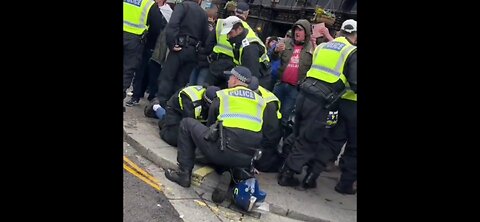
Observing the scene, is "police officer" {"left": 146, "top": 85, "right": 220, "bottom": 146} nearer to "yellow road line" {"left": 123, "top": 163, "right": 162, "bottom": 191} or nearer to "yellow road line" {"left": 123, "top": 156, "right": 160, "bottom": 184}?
"yellow road line" {"left": 123, "top": 156, "right": 160, "bottom": 184}

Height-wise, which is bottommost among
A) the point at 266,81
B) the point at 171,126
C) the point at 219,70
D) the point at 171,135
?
the point at 171,135

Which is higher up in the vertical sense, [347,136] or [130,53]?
[130,53]

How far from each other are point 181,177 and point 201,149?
14.5 inches

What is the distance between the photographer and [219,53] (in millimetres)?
6547

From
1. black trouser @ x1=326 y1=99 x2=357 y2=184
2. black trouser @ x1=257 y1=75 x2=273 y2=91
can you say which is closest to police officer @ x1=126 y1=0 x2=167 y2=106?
black trouser @ x1=257 y1=75 x2=273 y2=91

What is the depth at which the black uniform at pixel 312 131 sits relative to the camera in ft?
17.1

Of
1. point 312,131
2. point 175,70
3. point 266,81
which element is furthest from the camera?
point 266,81

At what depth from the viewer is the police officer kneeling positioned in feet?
15.7

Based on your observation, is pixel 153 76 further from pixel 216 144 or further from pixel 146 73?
pixel 216 144

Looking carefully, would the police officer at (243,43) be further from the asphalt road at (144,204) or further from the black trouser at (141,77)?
the asphalt road at (144,204)

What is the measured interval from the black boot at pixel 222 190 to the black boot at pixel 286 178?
85 centimetres

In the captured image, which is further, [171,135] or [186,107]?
[171,135]

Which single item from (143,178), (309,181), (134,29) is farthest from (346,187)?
(134,29)
